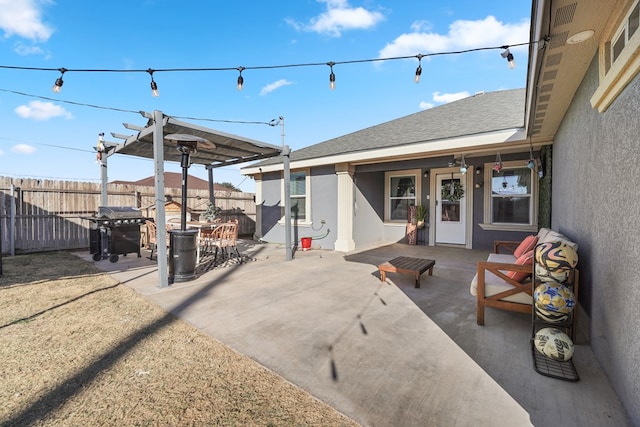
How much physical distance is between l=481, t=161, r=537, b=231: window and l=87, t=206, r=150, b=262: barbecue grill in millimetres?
8629

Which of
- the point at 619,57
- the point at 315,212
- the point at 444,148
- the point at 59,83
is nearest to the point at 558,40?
the point at 619,57

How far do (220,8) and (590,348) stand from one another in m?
8.45

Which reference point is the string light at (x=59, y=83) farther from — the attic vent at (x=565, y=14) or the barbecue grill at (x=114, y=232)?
the attic vent at (x=565, y=14)

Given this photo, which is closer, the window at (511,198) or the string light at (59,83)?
the string light at (59,83)

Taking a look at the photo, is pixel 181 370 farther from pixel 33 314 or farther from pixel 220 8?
pixel 220 8

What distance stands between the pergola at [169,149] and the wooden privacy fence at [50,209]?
1537mm

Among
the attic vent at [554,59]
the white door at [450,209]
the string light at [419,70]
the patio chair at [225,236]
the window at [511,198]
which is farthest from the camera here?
the white door at [450,209]

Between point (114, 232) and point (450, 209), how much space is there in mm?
8472

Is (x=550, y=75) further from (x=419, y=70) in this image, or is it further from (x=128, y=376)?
(x=128, y=376)

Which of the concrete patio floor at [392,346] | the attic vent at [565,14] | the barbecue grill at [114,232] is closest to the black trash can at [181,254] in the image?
the concrete patio floor at [392,346]

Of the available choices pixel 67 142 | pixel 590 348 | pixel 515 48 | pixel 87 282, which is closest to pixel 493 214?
pixel 515 48

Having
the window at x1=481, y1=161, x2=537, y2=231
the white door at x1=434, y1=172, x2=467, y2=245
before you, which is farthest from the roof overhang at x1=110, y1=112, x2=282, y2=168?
the window at x1=481, y1=161, x2=537, y2=231

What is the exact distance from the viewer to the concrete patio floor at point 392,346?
176 centimetres

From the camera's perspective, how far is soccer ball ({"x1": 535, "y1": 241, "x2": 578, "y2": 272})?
7.80ft
